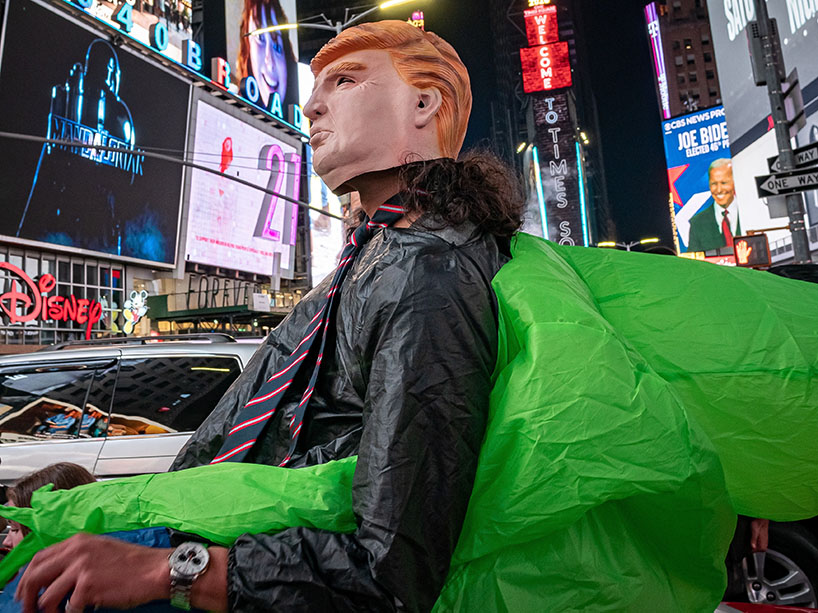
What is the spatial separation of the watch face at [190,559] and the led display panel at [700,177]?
50267mm

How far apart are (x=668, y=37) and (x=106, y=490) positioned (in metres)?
84.1

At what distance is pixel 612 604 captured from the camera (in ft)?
4.14

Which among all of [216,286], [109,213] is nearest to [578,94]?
[216,286]

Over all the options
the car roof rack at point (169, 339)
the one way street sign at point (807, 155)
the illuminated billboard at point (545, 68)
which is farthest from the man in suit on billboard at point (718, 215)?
the car roof rack at point (169, 339)

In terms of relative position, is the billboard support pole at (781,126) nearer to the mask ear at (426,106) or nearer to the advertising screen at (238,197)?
the mask ear at (426,106)

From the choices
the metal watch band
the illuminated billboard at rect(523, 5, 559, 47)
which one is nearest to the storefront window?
the metal watch band

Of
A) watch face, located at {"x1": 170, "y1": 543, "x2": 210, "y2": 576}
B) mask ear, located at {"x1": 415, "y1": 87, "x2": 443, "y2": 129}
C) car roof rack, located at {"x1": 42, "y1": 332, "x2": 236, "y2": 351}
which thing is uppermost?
mask ear, located at {"x1": 415, "y1": 87, "x2": 443, "y2": 129}

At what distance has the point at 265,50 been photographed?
129 ft

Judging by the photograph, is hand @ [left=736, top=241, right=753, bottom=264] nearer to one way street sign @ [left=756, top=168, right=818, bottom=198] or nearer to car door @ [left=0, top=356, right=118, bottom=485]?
one way street sign @ [left=756, top=168, right=818, bottom=198]

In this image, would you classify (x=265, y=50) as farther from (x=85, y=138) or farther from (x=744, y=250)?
(x=744, y=250)

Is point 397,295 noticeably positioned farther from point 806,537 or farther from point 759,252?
point 759,252

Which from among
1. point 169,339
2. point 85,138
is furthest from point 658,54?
point 169,339

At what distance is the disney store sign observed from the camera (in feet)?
74.6

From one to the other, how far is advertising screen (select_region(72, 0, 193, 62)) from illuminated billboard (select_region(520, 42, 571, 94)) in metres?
29.7
